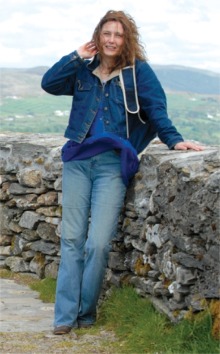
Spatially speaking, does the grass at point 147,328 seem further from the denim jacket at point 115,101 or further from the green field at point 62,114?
the green field at point 62,114

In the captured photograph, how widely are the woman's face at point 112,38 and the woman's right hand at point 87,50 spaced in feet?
0.35

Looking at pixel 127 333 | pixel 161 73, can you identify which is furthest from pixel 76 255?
pixel 161 73

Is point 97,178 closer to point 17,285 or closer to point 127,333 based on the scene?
point 127,333

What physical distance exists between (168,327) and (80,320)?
3.32 feet

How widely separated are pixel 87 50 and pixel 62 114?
110780 millimetres

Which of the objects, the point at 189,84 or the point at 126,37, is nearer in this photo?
the point at 126,37

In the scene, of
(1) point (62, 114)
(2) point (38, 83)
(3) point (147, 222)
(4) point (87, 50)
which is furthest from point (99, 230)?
(2) point (38, 83)

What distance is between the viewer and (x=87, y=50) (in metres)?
6.47

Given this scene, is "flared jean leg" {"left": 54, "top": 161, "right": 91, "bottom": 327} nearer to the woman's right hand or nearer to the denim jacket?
the denim jacket

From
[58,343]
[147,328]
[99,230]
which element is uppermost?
[99,230]

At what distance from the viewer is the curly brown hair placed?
251 inches

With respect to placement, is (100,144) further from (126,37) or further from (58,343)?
(58,343)

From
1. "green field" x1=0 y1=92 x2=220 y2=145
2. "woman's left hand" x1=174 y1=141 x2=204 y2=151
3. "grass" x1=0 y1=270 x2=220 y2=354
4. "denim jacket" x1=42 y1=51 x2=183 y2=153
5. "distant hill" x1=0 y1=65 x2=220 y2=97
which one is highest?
"denim jacket" x1=42 y1=51 x2=183 y2=153

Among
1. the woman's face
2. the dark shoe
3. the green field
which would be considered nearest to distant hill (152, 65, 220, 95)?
the green field
